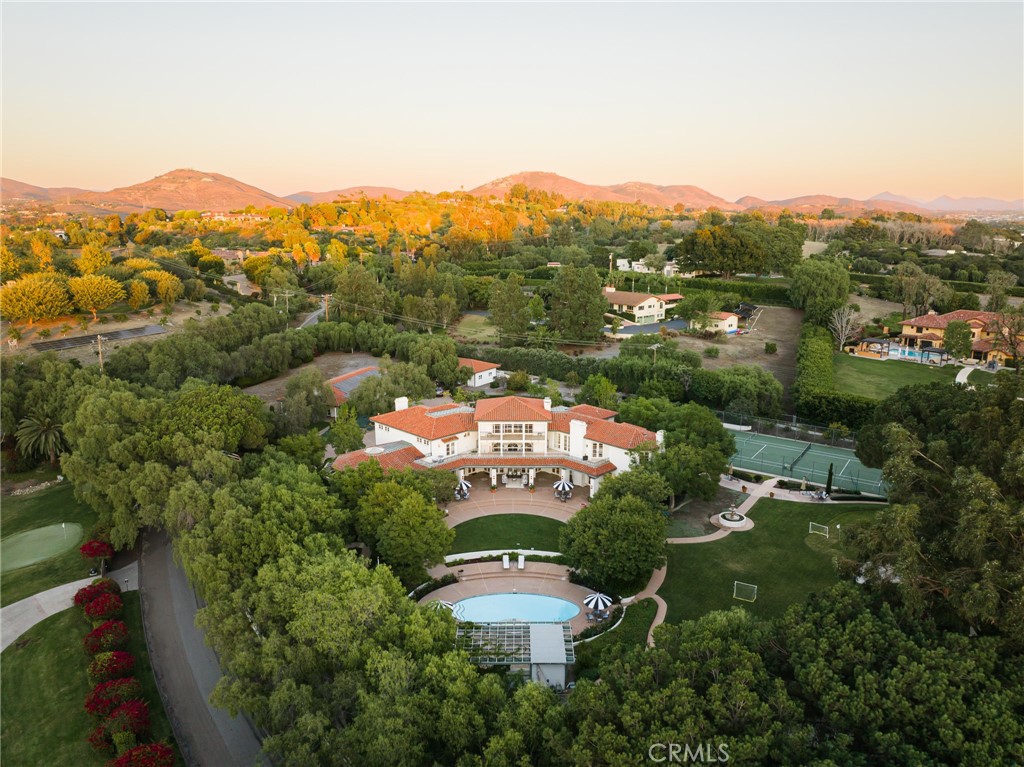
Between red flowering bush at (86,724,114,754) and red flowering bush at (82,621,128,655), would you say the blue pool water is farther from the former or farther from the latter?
red flowering bush at (82,621,128,655)

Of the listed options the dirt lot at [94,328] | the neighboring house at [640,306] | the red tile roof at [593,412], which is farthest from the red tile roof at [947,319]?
the dirt lot at [94,328]

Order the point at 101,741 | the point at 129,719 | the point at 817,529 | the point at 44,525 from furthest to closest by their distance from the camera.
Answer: the point at 44,525, the point at 817,529, the point at 129,719, the point at 101,741

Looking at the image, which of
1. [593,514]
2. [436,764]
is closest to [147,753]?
[436,764]

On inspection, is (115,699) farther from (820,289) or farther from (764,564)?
(820,289)

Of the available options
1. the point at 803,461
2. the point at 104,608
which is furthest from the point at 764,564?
the point at 104,608

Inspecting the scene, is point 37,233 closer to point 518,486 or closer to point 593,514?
point 518,486

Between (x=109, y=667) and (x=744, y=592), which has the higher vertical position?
(x=109, y=667)
